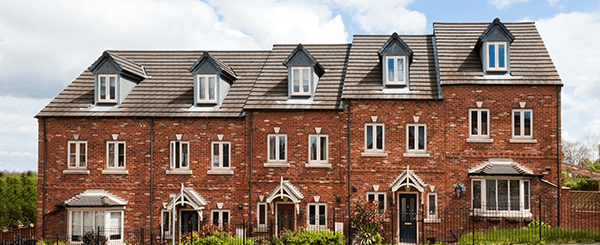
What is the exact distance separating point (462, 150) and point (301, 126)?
310 inches

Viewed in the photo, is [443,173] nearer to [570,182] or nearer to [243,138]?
[243,138]

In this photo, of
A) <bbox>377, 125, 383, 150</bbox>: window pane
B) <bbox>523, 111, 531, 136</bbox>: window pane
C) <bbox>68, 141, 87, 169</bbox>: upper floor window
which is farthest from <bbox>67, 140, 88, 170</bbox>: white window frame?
<bbox>523, 111, 531, 136</bbox>: window pane

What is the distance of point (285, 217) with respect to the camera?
1003 inches

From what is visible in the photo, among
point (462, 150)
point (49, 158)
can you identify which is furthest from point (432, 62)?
point (49, 158)

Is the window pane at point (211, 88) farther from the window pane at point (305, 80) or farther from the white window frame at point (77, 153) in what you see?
the white window frame at point (77, 153)

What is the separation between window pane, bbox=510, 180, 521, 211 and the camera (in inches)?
960

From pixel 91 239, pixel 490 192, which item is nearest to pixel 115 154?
pixel 91 239

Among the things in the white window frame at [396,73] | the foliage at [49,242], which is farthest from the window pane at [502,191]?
the foliage at [49,242]

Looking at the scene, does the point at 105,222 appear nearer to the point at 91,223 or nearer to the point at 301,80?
the point at 91,223

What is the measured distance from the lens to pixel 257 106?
25.8 m

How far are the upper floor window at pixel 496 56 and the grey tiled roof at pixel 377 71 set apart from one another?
9.11 ft

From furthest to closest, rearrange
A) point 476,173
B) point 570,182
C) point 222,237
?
point 570,182
point 476,173
point 222,237

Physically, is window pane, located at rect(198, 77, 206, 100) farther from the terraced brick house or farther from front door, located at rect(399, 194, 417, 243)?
front door, located at rect(399, 194, 417, 243)

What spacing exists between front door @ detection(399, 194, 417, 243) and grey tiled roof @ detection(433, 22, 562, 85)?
232 inches
